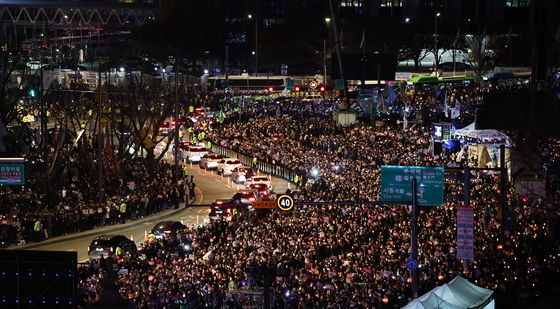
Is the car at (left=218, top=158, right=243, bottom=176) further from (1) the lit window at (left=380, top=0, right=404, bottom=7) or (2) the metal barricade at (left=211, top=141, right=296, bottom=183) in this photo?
(1) the lit window at (left=380, top=0, right=404, bottom=7)

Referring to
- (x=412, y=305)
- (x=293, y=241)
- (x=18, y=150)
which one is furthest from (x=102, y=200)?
(x=412, y=305)

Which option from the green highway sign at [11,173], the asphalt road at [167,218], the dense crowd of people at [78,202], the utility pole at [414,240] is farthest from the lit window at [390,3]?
the utility pole at [414,240]

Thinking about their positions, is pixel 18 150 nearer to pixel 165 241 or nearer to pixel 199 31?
pixel 165 241

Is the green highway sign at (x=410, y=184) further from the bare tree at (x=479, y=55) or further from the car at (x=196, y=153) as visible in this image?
the bare tree at (x=479, y=55)

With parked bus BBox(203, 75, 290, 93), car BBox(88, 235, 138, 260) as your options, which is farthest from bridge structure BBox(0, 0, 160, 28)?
car BBox(88, 235, 138, 260)

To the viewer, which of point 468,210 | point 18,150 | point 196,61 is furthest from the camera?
point 196,61
